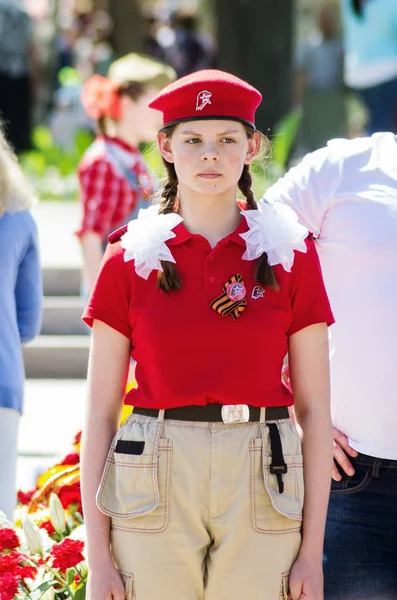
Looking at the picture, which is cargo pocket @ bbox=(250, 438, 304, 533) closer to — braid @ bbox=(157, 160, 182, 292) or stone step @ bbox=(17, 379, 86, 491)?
braid @ bbox=(157, 160, 182, 292)

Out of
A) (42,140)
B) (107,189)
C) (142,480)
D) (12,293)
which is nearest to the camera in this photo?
(142,480)

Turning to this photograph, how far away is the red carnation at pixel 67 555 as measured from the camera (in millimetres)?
→ 3072

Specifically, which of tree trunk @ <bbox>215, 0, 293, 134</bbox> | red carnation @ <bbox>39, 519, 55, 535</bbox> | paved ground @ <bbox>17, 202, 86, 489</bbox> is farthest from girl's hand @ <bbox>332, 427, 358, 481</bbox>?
tree trunk @ <bbox>215, 0, 293, 134</bbox>

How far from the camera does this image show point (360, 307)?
292 centimetres

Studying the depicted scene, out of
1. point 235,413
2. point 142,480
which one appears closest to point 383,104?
point 235,413

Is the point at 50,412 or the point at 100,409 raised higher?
the point at 100,409

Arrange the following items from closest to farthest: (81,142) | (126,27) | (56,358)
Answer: (56,358) < (81,142) < (126,27)

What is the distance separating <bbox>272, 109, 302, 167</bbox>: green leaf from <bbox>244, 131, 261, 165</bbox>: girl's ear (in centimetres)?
761

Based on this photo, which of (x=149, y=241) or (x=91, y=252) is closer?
(x=149, y=241)

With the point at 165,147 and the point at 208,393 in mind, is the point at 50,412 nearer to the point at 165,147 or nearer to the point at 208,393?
the point at 165,147

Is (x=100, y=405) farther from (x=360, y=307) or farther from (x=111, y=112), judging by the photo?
(x=111, y=112)

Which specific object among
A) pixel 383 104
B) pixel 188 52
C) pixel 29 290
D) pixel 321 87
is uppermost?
pixel 188 52

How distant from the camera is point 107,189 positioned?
5629 millimetres

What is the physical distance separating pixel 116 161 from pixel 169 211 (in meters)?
2.97
